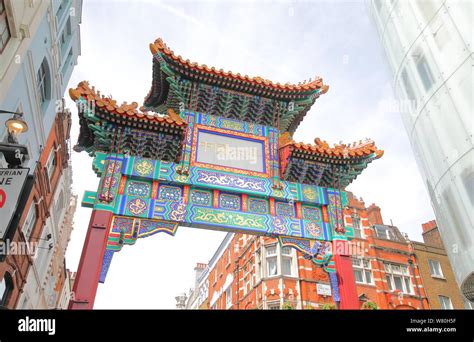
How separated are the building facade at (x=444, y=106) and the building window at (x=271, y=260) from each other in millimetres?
13581

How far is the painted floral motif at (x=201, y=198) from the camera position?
399 inches

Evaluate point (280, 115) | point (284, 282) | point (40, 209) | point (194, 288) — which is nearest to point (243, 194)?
point (280, 115)

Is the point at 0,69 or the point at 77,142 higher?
the point at 0,69

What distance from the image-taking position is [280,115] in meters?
12.4

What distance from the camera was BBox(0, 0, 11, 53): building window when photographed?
32.0 ft

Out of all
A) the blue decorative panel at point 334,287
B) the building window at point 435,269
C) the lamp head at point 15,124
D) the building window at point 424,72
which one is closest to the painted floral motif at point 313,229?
the blue decorative panel at point 334,287

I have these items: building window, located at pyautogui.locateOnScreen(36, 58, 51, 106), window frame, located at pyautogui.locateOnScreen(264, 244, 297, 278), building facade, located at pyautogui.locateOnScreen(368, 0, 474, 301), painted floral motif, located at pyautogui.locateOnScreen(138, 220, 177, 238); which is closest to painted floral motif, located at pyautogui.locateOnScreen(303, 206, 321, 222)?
building facade, located at pyautogui.locateOnScreen(368, 0, 474, 301)

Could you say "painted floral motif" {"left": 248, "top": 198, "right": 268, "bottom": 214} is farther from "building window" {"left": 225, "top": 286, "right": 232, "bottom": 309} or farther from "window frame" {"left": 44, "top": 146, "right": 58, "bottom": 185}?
"building window" {"left": 225, "top": 286, "right": 232, "bottom": 309}

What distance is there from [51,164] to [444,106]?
16.6 metres

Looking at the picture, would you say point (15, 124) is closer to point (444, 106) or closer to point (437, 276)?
point (444, 106)

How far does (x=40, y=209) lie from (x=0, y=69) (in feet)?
28.3

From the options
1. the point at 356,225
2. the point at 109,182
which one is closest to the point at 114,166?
the point at 109,182
